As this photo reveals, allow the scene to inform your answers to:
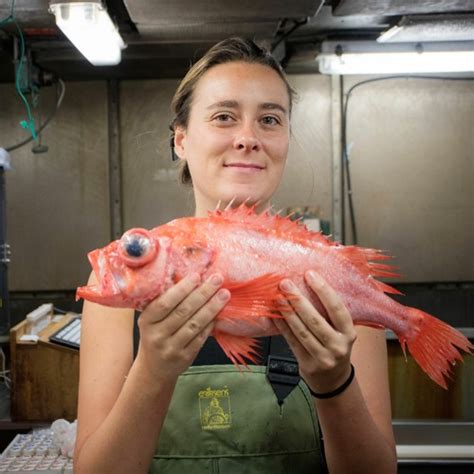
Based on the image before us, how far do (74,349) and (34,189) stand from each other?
216 cm

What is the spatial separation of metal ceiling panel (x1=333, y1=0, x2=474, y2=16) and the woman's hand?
223 cm

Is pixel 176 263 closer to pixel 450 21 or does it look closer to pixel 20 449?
pixel 20 449

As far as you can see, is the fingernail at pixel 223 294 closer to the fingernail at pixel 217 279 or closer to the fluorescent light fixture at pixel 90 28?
the fingernail at pixel 217 279

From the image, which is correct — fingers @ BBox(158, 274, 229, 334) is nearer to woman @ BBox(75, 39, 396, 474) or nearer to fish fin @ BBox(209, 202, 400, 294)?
woman @ BBox(75, 39, 396, 474)

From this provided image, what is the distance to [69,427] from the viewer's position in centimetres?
218

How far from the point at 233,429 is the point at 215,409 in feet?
Result: 0.23

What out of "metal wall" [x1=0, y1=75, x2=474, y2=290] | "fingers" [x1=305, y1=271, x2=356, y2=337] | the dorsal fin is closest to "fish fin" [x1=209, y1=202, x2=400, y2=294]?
the dorsal fin

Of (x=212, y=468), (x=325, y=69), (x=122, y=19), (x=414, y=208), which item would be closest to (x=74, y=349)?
(x=212, y=468)

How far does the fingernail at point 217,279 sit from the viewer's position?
1039 mm

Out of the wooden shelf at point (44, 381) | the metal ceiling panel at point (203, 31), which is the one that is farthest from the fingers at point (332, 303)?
the metal ceiling panel at point (203, 31)

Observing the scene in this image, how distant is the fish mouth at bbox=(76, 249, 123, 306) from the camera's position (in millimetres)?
1012

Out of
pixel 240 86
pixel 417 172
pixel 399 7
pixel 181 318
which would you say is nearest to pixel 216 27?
pixel 399 7

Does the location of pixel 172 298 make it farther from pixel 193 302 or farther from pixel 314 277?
pixel 314 277

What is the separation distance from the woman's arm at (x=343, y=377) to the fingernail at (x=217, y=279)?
0.43 feet
